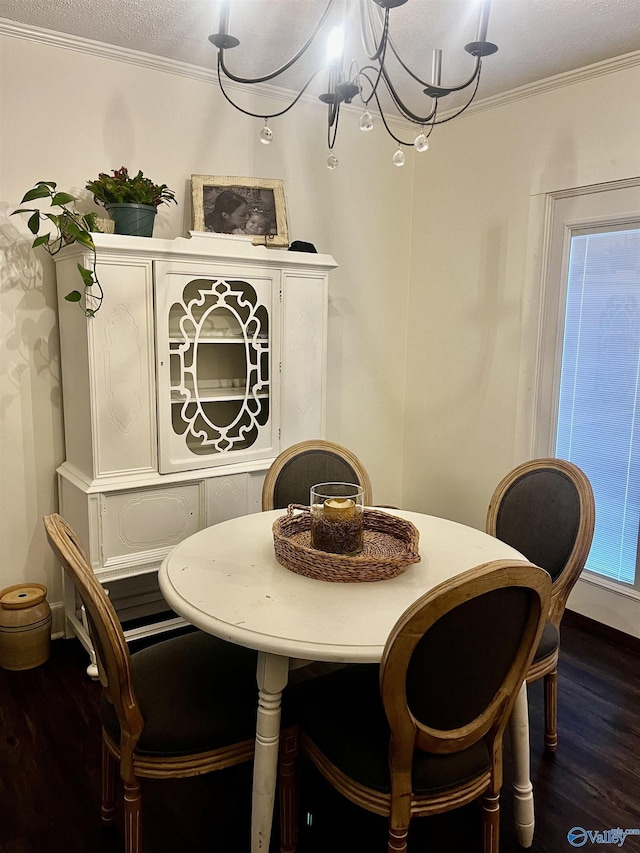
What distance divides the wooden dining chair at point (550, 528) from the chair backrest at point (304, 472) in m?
0.52

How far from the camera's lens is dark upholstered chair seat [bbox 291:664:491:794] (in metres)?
1.35

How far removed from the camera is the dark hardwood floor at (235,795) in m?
1.70

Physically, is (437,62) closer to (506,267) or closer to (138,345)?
(138,345)

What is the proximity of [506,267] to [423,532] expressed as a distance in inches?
67.0

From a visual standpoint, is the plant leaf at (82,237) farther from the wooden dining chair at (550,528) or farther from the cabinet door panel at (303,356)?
the wooden dining chair at (550,528)

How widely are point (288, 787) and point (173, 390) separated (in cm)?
152

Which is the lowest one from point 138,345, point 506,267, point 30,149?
point 138,345

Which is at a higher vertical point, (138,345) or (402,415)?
(138,345)

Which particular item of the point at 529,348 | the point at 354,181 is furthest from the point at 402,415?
the point at 354,181

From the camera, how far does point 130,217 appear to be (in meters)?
2.39

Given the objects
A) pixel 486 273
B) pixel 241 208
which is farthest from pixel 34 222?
pixel 486 273

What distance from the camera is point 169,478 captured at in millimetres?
2543

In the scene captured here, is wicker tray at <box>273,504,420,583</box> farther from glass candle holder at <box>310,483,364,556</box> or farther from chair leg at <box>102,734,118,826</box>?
chair leg at <box>102,734,118,826</box>

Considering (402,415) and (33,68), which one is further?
(402,415)
